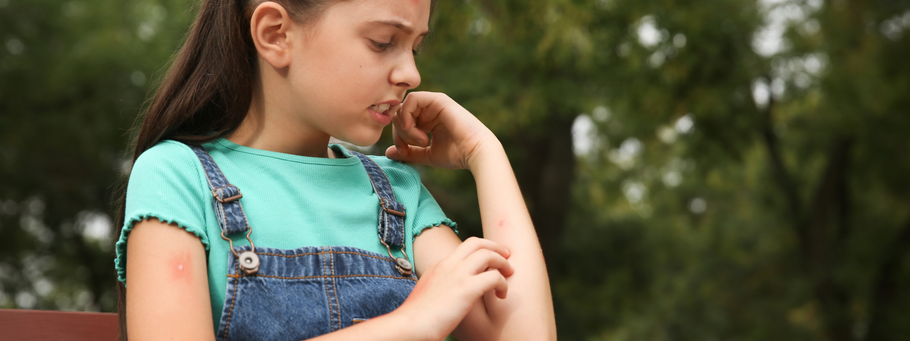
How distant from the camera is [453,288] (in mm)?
1296

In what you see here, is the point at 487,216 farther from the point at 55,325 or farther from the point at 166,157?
the point at 55,325

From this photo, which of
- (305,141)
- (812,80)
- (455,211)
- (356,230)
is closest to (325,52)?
(305,141)

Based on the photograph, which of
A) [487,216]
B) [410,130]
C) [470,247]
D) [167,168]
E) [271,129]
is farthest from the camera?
[410,130]

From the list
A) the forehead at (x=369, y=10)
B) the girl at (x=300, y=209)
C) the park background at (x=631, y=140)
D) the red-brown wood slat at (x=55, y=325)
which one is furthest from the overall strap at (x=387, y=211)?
the park background at (x=631, y=140)

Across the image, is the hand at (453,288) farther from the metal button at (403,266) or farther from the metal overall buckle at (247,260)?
the metal overall buckle at (247,260)

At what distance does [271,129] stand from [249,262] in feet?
1.11

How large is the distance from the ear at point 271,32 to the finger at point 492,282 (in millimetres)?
533

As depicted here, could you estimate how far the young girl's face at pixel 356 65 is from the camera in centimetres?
136

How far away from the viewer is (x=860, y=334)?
1127 centimetres

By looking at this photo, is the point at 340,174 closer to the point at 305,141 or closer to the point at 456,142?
the point at 305,141

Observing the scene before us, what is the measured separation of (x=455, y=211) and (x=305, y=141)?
Result: 753cm

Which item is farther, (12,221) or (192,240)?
(12,221)

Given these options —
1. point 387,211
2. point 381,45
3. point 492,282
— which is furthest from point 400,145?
point 492,282

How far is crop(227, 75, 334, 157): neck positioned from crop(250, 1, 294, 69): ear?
96 millimetres
